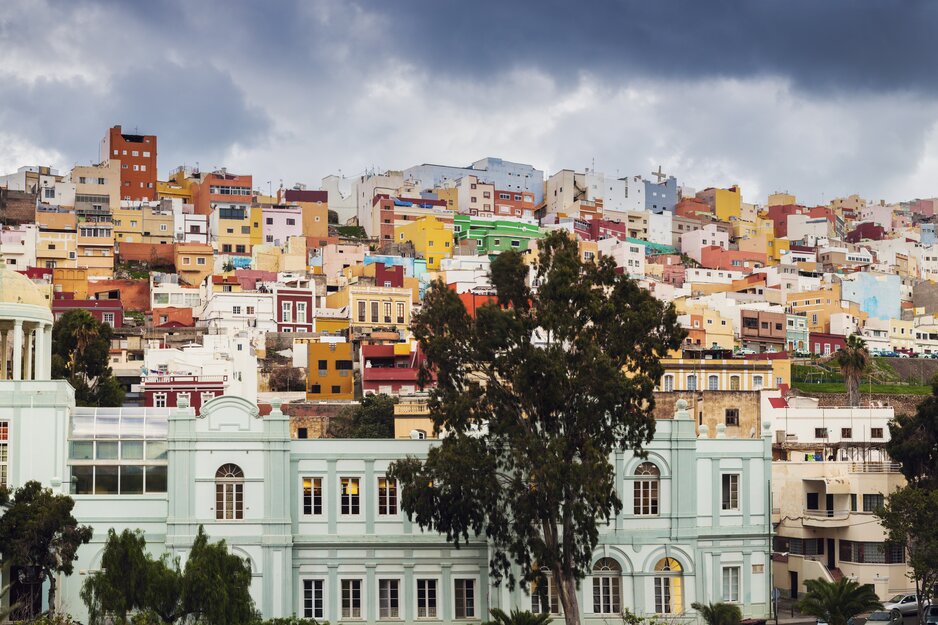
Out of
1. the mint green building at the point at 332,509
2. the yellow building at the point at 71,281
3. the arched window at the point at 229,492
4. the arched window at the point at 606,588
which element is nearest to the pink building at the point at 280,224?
the yellow building at the point at 71,281

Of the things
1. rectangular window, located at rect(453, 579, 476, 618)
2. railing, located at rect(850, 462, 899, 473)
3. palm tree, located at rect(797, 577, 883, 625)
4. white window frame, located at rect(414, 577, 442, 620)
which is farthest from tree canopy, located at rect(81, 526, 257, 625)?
railing, located at rect(850, 462, 899, 473)

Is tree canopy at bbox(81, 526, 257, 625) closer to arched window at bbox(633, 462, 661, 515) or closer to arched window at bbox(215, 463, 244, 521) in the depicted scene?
arched window at bbox(215, 463, 244, 521)

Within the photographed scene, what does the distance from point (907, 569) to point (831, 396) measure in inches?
1605

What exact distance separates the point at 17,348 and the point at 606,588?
21153mm

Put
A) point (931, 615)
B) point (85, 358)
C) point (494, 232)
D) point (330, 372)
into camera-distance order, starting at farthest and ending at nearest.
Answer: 1. point (494, 232)
2. point (330, 372)
3. point (85, 358)
4. point (931, 615)

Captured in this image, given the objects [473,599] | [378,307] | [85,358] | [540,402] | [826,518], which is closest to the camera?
[540,402]

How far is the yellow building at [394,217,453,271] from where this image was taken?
13900 centimetres

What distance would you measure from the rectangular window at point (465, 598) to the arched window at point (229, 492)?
760cm

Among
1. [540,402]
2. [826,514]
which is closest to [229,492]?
[540,402]

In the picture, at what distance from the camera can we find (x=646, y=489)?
5088cm

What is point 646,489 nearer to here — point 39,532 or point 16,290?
point 39,532

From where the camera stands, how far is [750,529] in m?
51.7

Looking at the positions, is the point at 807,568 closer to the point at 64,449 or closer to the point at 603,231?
the point at 64,449

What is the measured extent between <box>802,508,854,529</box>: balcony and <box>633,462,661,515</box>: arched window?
39.6 ft
